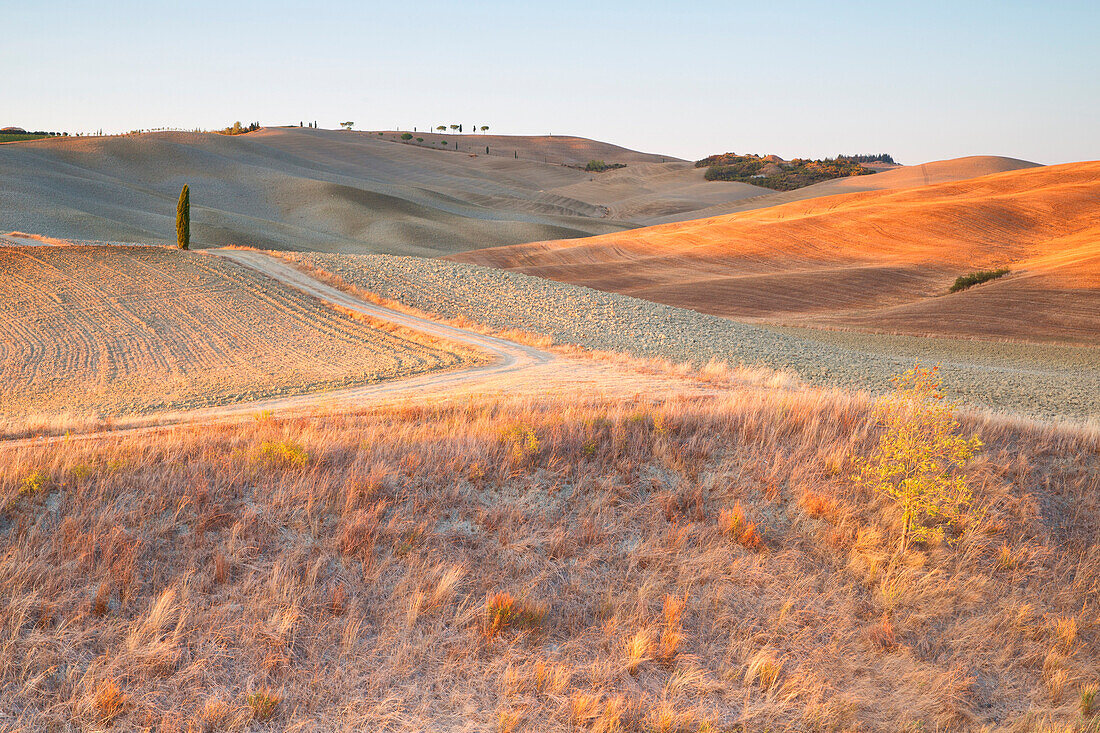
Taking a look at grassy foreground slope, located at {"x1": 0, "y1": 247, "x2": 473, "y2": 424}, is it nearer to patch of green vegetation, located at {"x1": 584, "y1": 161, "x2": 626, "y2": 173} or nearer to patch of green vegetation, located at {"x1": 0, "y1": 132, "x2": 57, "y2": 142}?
patch of green vegetation, located at {"x1": 0, "y1": 132, "x2": 57, "y2": 142}

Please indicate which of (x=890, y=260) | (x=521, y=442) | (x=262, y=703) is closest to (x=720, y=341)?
(x=521, y=442)

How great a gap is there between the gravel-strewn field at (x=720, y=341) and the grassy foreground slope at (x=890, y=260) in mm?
5823

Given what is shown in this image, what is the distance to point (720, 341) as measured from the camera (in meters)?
26.1

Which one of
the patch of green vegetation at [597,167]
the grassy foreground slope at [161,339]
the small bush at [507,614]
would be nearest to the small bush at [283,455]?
the small bush at [507,614]

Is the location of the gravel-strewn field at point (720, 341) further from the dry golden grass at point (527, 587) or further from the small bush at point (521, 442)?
the small bush at point (521, 442)

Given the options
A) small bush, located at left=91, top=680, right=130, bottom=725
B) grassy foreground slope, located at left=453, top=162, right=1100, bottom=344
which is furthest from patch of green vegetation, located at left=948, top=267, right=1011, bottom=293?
small bush, located at left=91, top=680, right=130, bottom=725

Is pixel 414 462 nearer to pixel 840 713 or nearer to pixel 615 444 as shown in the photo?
pixel 615 444

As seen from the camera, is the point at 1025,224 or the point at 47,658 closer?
the point at 47,658

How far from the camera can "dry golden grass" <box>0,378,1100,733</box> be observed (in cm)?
547

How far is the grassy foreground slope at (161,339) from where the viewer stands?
1827 centimetres

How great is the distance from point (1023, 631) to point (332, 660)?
6.65 meters

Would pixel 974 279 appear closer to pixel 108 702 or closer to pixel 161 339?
pixel 161 339

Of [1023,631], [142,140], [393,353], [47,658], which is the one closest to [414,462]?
[47,658]

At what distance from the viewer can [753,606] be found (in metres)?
7.12
